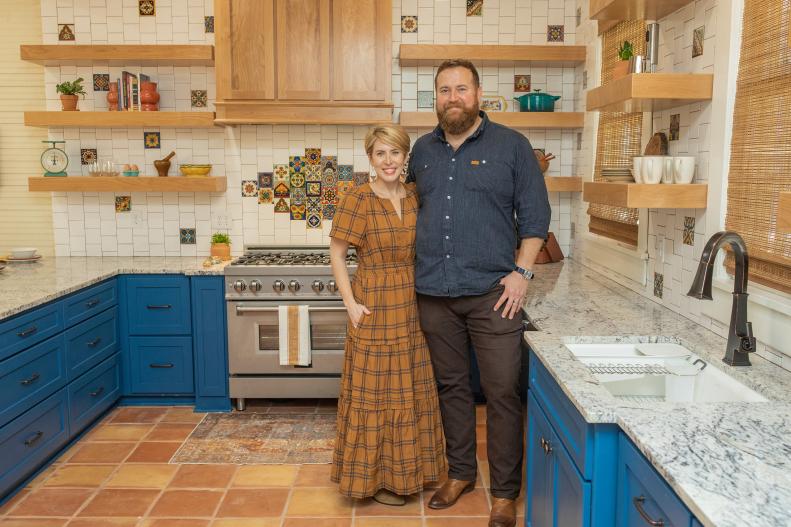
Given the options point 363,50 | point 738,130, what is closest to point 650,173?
point 738,130

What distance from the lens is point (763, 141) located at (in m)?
2.21

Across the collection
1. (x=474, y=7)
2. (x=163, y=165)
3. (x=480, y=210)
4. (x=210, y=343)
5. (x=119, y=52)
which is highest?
(x=474, y=7)

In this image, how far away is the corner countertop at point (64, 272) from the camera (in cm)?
326

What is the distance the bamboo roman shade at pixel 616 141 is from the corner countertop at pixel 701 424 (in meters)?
0.86

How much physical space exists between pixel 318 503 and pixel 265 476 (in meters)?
0.39

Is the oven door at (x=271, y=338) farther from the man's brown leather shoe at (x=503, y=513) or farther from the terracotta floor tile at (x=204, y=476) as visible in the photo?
the man's brown leather shoe at (x=503, y=513)

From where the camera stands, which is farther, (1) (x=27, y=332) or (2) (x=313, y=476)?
(2) (x=313, y=476)

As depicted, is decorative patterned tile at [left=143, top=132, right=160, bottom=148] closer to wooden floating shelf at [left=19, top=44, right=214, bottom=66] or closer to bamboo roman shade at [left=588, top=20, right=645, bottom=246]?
wooden floating shelf at [left=19, top=44, right=214, bottom=66]

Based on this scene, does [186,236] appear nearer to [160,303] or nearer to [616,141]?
[160,303]

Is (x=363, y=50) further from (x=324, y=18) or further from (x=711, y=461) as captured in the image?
(x=711, y=461)

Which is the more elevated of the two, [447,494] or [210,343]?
[210,343]

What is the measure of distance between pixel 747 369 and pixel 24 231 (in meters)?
4.47

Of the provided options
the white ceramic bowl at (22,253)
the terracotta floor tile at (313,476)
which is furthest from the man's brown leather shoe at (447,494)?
the white ceramic bowl at (22,253)

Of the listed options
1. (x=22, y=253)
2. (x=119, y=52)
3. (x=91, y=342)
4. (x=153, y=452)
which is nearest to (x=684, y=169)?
(x=153, y=452)
